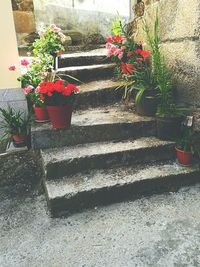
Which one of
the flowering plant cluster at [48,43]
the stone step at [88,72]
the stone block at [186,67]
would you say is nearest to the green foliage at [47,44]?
the flowering plant cluster at [48,43]

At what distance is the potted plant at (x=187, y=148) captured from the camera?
2.77 meters

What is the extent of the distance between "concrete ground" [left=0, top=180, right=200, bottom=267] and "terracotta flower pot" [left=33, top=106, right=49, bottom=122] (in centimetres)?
94

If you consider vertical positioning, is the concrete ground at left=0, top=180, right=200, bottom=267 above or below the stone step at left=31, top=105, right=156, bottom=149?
below

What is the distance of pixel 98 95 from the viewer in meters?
3.55

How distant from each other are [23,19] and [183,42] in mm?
3946

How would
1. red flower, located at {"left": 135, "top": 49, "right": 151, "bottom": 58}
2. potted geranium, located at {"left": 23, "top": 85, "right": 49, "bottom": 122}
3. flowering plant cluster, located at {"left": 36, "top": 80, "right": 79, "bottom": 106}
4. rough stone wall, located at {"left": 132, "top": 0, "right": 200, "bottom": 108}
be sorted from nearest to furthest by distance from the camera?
1. flowering plant cluster, located at {"left": 36, "top": 80, "right": 79, "bottom": 106}
2. rough stone wall, located at {"left": 132, "top": 0, "right": 200, "bottom": 108}
3. potted geranium, located at {"left": 23, "top": 85, "right": 49, "bottom": 122}
4. red flower, located at {"left": 135, "top": 49, "right": 151, "bottom": 58}

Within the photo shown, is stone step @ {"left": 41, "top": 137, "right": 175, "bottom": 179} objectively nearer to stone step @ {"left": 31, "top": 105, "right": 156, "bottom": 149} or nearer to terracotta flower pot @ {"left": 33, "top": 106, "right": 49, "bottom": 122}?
stone step @ {"left": 31, "top": 105, "right": 156, "bottom": 149}

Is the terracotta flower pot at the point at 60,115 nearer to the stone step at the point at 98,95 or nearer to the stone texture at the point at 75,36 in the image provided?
the stone step at the point at 98,95

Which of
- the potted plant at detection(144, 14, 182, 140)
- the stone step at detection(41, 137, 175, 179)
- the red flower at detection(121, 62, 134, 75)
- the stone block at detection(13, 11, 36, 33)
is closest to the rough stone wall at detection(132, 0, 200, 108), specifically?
the potted plant at detection(144, 14, 182, 140)

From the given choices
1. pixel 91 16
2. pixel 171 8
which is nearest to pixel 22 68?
pixel 171 8

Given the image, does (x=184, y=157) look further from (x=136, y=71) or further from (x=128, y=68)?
(x=128, y=68)

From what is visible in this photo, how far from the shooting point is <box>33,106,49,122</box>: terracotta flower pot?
3018mm

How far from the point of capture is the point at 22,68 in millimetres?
3922

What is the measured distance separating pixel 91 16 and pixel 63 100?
12.9ft
